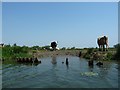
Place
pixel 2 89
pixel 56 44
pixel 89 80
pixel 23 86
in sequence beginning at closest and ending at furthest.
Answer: pixel 2 89 → pixel 23 86 → pixel 89 80 → pixel 56 44

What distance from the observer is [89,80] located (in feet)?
77.4

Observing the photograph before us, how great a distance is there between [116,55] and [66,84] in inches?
911

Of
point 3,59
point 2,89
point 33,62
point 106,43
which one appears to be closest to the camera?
point 2,89

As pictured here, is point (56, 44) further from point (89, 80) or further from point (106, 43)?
point (89, 80)

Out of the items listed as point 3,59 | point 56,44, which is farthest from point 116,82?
point 56,44

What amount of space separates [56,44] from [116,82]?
53.3 meters

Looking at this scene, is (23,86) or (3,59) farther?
(3,59)

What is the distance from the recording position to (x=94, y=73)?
2752 centimetres

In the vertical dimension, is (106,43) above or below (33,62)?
above

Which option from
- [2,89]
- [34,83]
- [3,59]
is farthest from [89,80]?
[3,59]

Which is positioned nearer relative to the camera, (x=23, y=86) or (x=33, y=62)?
(x=23, y=86)

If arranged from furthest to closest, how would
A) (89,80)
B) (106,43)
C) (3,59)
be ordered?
(106,43), (3,59), (89,80)

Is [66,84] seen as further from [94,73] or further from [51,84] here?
[94,73]

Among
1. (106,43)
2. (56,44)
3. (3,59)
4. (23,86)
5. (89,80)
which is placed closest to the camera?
(23,86)
